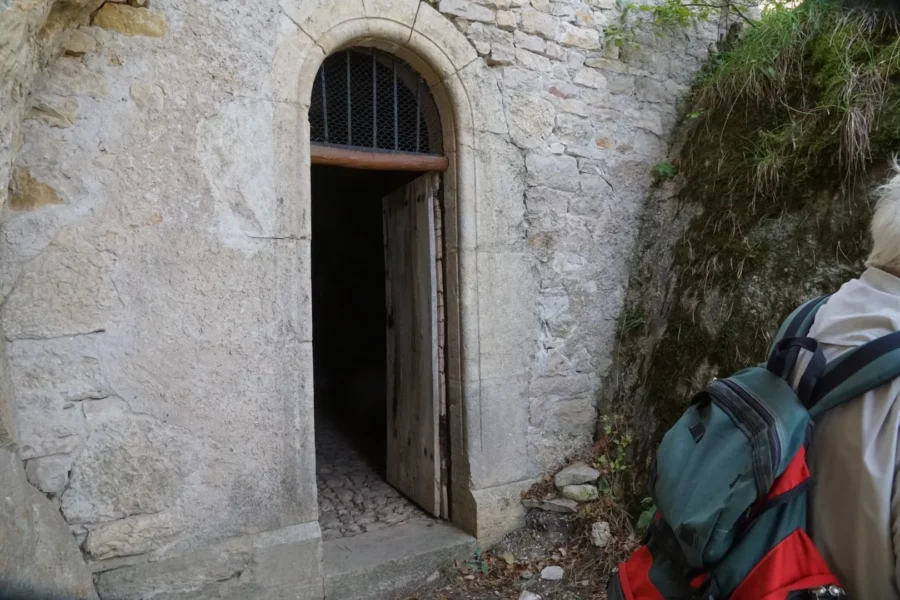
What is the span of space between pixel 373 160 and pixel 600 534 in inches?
92.3

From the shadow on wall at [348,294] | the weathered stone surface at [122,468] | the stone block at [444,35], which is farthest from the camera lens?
the shadow on wall at [348,294]

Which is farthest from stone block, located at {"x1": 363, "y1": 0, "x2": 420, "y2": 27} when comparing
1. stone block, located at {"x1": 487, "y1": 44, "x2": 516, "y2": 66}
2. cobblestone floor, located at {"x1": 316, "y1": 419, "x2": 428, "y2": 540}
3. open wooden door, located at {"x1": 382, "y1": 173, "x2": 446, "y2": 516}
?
cobblestone floor, located at {"x1": 316, "y1": 419, "x2": 428, "y2": 540}

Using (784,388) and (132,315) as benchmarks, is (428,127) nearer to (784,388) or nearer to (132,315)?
(132,315)

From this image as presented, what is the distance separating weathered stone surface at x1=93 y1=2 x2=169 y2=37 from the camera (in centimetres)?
233

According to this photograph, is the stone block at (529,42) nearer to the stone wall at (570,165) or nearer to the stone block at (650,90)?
the stone wall at (570,165)

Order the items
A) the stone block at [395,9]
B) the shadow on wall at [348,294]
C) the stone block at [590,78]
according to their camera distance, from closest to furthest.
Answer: the stone block at [395,9] → the stone block at [590,78] → the shadow on wall at [348,294]

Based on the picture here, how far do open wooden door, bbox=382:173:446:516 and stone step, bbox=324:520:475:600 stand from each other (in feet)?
0.88

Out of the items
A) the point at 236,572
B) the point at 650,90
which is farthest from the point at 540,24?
the point at 236,572

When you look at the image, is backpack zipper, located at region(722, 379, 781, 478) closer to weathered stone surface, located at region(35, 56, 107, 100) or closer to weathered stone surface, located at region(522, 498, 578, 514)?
weathered stone surface, located at region(522, 498, 578, 514)

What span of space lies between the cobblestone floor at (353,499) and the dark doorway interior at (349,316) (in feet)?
0.12

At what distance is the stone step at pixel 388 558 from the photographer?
2.90 m

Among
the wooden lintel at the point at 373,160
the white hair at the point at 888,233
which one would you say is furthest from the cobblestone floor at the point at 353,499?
the white hair at the point at 888,233

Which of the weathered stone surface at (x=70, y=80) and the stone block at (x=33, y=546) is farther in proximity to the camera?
the weathered stone surface at (x=70, y=80)

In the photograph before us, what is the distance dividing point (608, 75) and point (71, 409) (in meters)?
3.32
